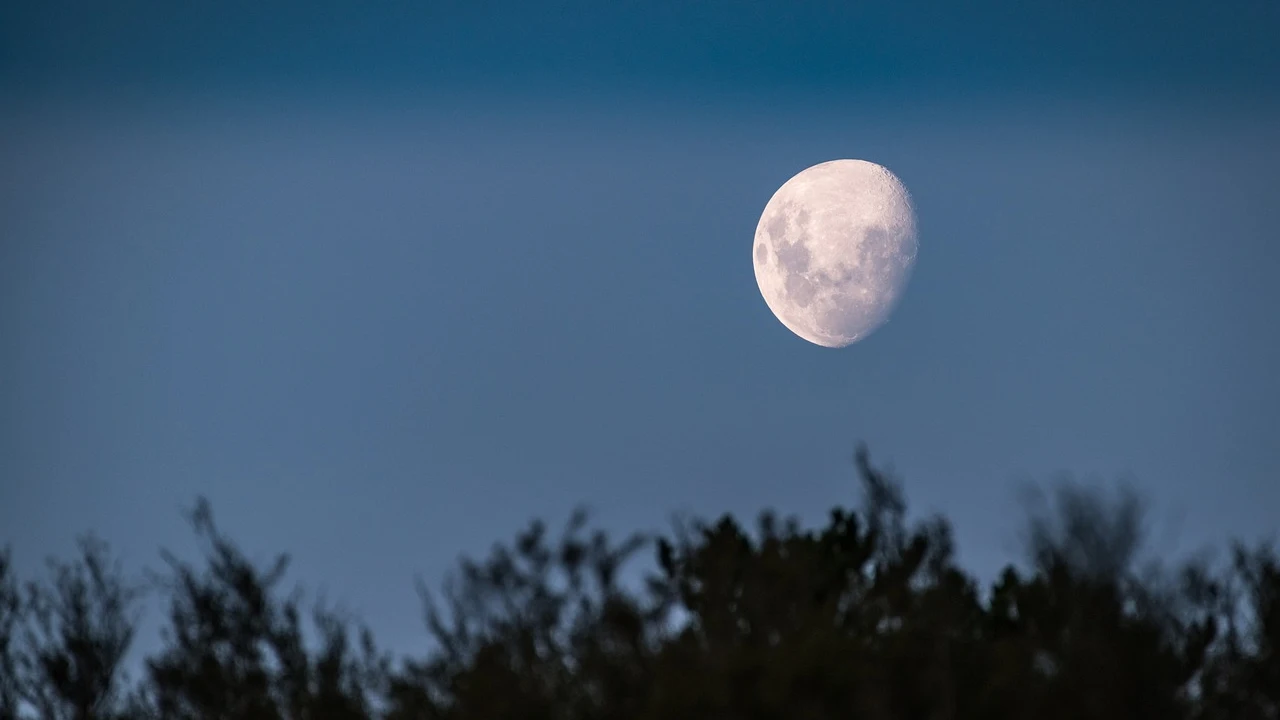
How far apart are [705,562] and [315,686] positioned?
6461 mm

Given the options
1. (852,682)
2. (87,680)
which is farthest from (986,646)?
(87,680)

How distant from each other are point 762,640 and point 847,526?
22.3 feet

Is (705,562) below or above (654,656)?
above

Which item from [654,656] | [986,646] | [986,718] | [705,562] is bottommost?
[986,718]

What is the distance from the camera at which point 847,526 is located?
2512 centimetres

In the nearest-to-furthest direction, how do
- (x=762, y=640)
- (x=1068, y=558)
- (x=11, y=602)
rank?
(x=762, y=640), (x=1068, y=558), (x=11, y=602)

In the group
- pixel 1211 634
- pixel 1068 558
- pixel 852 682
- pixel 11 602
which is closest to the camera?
pixel 852 682

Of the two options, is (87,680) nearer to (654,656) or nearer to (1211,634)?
(654,656)

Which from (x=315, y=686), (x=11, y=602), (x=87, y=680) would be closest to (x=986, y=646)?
(x=315, y=686)

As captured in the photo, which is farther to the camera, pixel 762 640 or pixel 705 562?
pixel 705 562

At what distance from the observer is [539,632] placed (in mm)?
24797

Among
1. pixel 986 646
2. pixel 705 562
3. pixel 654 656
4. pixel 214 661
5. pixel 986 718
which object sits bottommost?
pixel 986 718

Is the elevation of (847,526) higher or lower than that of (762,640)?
higher

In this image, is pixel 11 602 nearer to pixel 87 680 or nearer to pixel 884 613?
pixel 87 680
